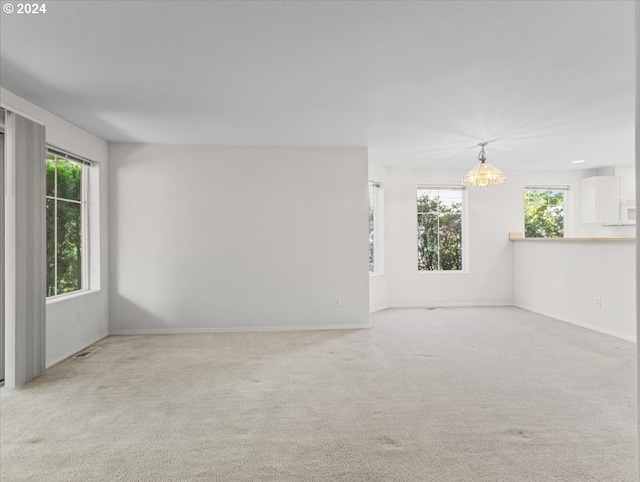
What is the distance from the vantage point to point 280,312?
551cm

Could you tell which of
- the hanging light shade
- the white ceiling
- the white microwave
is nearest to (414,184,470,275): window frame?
the hanging light shade

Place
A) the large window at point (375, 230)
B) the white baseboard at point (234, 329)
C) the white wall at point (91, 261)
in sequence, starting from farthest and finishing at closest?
the large window at point (375, 230) → the white baseboard at point (234, 329) → the white wall at point (91, 261)

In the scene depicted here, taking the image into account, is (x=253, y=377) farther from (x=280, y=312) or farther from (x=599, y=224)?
(x=599, y=224)

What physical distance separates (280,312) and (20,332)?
9.64ft

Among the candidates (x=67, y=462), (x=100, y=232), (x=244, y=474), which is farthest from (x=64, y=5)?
(x=100, y=232)

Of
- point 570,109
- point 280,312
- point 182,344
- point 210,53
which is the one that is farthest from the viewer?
point 280,312

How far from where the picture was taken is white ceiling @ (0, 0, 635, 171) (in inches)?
89.6

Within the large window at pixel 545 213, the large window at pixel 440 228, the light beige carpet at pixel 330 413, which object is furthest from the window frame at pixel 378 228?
the large window at pixel 545 213

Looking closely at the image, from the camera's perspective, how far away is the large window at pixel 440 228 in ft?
24.5

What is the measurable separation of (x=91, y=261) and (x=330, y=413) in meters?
3.84

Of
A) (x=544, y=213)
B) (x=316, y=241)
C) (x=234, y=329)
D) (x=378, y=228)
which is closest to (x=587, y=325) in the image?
(x=544, y=213)

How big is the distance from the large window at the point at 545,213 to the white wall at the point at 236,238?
3.97m

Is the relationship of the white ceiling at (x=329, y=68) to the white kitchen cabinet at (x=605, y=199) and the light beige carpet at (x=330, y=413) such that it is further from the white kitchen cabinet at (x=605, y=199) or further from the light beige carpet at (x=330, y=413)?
the light beige carpet at (x=330, y=413)

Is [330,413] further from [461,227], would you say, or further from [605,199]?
[605,199]
